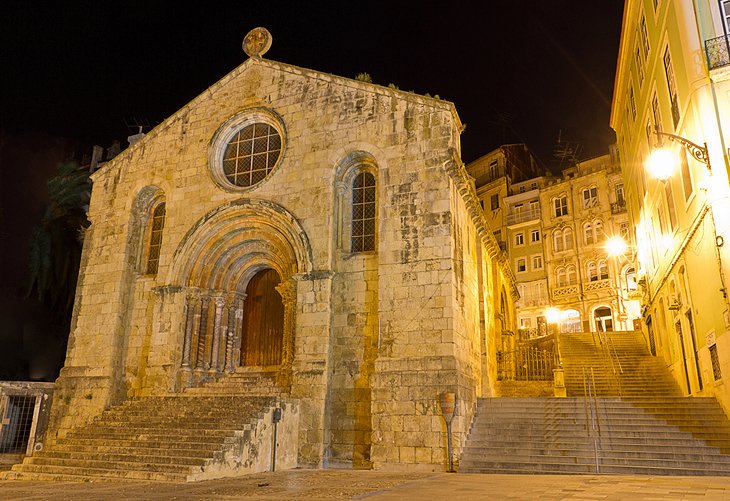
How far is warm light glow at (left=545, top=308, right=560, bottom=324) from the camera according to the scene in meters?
Result: 35.2

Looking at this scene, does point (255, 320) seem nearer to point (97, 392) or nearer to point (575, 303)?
point (97, 392)

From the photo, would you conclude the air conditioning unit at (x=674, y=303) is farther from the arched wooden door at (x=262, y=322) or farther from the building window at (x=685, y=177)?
the arched wooden door at (x=262, y=322)

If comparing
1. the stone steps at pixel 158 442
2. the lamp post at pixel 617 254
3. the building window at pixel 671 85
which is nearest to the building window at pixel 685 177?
the building window at pixel 671 85

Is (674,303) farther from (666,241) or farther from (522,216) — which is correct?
(522,216)

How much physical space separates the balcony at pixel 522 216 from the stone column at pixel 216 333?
27.9 metres

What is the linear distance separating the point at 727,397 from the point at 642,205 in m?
10.5

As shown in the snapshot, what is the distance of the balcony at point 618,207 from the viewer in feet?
112

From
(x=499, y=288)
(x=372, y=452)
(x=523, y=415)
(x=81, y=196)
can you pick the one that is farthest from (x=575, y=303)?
(x=81, y=196)

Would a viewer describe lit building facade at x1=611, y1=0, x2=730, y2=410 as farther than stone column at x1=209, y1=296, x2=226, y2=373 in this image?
No

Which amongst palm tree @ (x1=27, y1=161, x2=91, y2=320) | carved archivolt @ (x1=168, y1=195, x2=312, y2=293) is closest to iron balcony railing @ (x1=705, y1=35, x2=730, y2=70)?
carved archivolt @ (x1=168, y1=195, x2=312, y2=293)

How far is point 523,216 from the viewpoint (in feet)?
130

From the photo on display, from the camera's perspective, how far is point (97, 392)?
15.2 meters

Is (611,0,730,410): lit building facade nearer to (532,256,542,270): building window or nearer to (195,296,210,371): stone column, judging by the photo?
(195,296,210,371): stone column

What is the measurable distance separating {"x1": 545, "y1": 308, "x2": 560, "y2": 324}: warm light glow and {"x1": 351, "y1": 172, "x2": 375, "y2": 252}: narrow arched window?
23758mm
